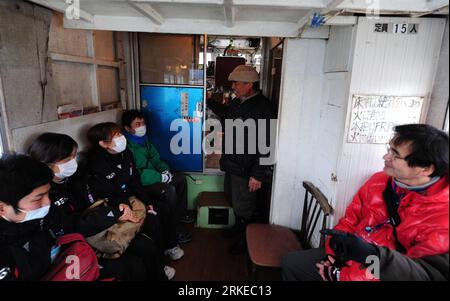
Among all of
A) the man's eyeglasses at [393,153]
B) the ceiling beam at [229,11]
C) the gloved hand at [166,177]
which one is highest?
the ceiling beam at [229,11]

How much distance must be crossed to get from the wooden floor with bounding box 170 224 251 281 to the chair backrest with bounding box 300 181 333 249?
1.79ft

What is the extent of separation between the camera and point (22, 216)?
3.67ft

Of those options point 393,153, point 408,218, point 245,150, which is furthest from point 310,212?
point 393,153

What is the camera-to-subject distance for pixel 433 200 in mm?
636

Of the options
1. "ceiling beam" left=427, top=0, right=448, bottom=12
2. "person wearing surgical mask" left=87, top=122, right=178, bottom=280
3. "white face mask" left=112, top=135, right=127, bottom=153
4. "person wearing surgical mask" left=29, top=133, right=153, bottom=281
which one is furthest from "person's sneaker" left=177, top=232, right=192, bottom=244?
"ceiling beam" left=427, top=0, right=448, bottom=12

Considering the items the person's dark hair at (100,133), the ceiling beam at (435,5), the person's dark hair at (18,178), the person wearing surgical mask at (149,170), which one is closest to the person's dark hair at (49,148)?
the person's dark hair at (18,178)

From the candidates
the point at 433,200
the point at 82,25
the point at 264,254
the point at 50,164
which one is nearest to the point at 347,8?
the point at 433,200

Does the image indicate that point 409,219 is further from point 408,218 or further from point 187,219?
point 187,219

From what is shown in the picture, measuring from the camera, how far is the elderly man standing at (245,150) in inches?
87.2

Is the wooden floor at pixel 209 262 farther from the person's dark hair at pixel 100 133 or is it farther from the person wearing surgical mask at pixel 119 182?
the person's dark hair at pixel 100 133

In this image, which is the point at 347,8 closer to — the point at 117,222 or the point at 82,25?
the point at 82,25

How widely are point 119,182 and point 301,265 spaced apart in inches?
54.5

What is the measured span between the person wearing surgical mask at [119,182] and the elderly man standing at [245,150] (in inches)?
28.8

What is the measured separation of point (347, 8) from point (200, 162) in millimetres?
2194
